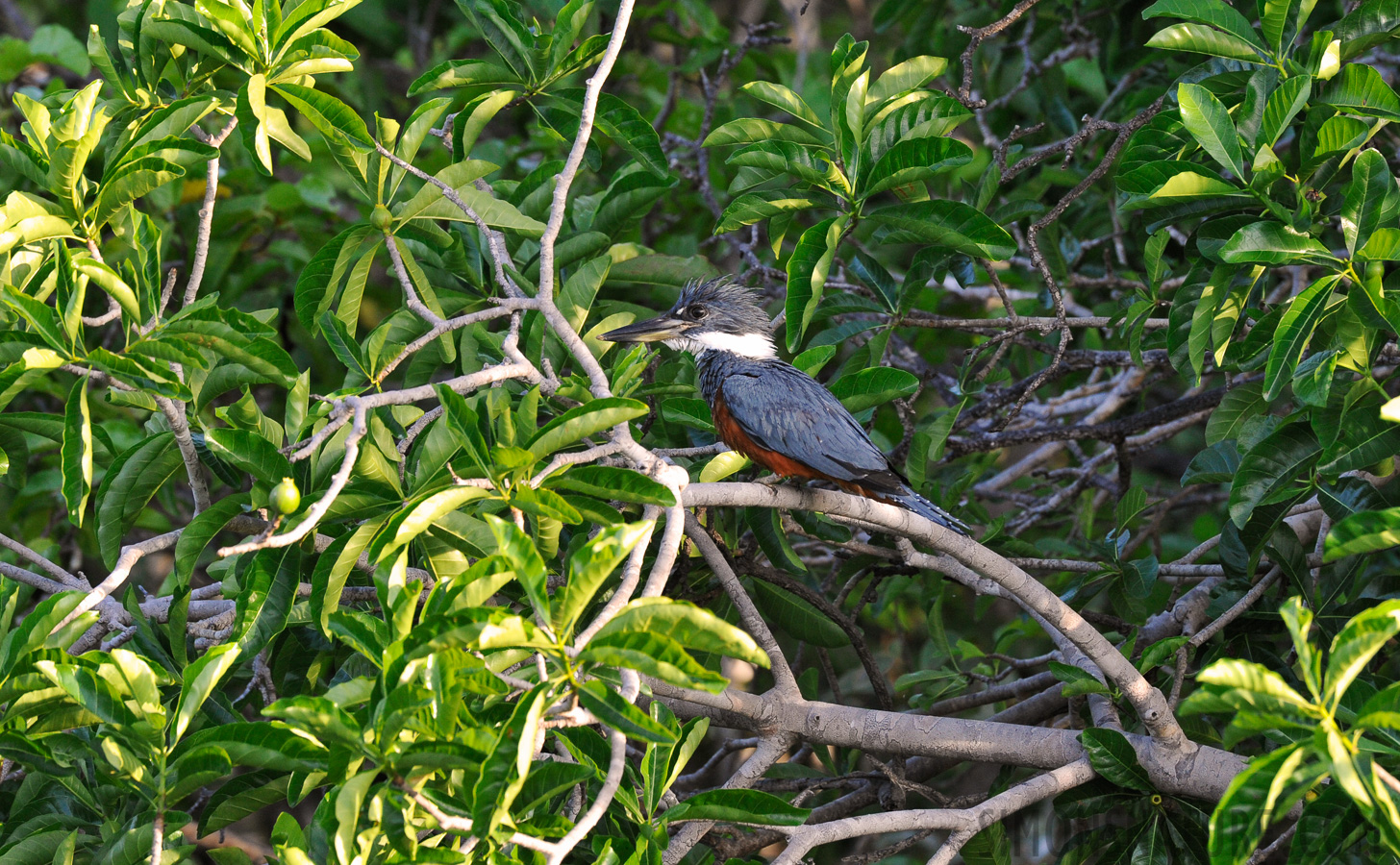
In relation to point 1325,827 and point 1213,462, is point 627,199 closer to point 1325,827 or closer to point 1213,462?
point 1213,462

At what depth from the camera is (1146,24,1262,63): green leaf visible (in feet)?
9.10

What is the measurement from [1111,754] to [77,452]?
2560mm

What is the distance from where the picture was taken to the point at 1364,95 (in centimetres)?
265

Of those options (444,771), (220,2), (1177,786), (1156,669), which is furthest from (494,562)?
(1156,669)

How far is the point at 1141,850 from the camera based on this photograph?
2.80 metres

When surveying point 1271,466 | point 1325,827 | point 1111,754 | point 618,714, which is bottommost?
point 1111,754

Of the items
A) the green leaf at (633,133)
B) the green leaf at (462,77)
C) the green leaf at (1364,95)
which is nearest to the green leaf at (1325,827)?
the green leaf at (1364,95)

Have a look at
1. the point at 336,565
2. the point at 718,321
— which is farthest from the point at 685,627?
the point at 718,321

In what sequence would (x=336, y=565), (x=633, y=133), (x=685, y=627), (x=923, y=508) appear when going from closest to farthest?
(x=685, y=627), (x=336, y=565), (x=633, y=133), (x=923, y=508)

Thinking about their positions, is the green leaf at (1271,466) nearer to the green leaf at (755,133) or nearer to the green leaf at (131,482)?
the green leaf at (755,133)

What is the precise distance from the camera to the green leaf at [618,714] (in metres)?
1.74

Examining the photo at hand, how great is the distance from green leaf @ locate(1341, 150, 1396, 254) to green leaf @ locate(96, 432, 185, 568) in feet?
9.24

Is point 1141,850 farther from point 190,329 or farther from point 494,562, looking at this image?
point 190,329

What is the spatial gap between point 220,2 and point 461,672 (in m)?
1.80
